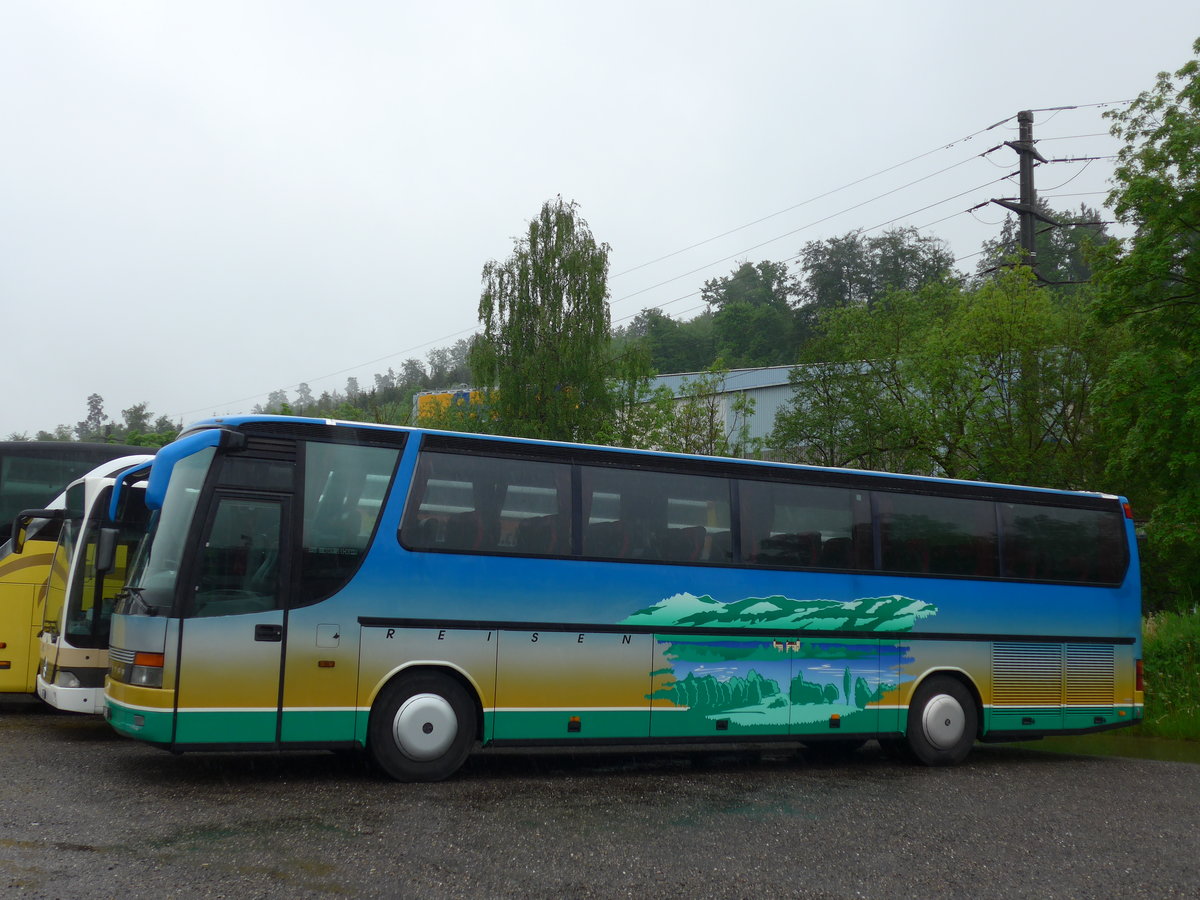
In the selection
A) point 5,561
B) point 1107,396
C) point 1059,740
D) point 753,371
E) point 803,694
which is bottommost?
point 1059,740

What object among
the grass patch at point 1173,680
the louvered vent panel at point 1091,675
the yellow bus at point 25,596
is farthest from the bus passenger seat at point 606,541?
the grass patch at point 1173,680

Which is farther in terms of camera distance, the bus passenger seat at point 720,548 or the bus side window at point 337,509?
the bus passenger seat at point 720,548

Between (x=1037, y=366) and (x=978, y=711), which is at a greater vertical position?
(x=1037, y=366)

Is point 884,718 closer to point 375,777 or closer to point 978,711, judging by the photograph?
point 978,711

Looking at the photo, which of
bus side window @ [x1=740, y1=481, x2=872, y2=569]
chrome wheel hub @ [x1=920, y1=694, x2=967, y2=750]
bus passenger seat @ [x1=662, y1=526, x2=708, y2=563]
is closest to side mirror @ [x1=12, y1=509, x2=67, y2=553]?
bus passenger seat @ [x1=662, y1=526, x2=708, y2=563]

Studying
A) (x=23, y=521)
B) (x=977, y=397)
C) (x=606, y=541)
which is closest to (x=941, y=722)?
(x=606, y=541)

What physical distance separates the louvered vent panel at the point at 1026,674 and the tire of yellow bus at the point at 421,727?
648 cm

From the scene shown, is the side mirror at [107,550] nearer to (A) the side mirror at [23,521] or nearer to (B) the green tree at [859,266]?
(A) the side mirror at [23,521]

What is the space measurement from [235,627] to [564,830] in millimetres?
3244

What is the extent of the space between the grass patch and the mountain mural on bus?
695 cm

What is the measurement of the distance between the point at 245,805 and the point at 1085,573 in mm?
10142

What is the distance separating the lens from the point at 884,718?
12.3m

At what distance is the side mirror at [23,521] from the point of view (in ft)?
44.6

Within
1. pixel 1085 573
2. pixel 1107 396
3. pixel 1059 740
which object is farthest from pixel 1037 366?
pixel 1085 573
